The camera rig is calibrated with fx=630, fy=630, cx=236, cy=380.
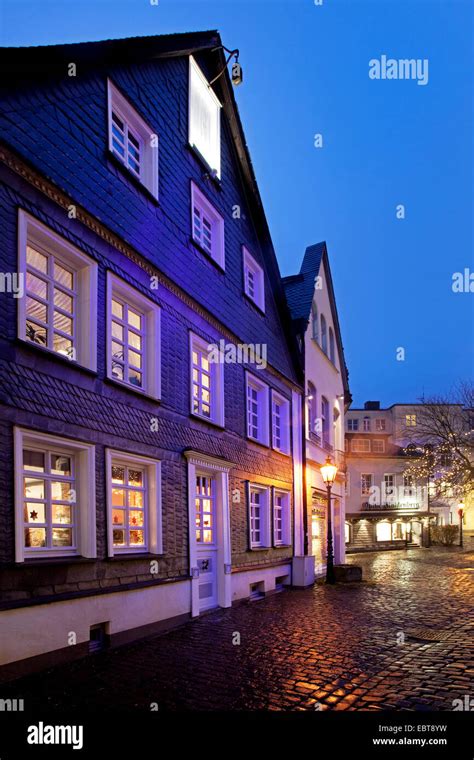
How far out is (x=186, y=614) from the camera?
37.4ft

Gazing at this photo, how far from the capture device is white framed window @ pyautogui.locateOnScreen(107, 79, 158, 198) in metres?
10.6

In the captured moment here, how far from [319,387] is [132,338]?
13.3 metres

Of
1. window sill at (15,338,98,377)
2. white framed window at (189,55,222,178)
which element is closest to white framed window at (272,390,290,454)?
white framed window at (189,55,222,178)

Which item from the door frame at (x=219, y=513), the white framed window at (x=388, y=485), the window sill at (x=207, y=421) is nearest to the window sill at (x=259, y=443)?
the door frame at (x=219, y=513)

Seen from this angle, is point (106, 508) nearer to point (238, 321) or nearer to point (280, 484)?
point (238, 321)

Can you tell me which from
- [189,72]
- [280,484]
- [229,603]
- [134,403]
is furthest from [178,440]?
[189,72]

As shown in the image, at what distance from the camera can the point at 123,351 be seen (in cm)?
1034

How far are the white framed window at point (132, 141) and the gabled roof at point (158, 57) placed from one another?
65cm

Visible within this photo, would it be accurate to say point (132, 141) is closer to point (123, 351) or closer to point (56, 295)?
point (123, 351)

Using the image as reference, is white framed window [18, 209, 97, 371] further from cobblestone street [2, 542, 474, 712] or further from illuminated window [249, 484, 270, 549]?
illuminated window [249, 484, 270, 549]

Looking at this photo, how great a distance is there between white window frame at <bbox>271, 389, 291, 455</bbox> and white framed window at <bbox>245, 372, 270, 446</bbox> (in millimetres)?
730

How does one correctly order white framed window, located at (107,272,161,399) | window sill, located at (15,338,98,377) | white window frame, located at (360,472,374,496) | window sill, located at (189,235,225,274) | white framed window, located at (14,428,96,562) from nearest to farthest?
white framed window, located at (14,428,96,562) < window sill, located at (15,338,98,377) < white framed window, located at (107,272,161,399) < window sill, located at (189,235,225,274) < white window frame, located at (360,472,374,496)

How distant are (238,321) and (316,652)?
8.69 meters

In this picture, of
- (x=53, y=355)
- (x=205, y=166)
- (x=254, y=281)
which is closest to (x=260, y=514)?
(x=254, y=281)
